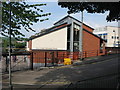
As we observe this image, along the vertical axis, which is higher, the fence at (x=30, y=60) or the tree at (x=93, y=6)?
the tree at (x=93, y=6)

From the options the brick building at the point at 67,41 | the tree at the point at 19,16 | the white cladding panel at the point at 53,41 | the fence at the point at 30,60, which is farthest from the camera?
the white cladding panel at the point at 53,41

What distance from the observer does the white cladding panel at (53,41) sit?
23234 mm

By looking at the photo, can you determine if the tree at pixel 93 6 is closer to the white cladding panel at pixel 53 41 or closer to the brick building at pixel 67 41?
the brick building at pixel 67 41

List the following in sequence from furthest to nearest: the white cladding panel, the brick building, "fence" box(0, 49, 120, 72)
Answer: the white cladding panel → the brick building → "fence" box(0, 49, 120, 72)

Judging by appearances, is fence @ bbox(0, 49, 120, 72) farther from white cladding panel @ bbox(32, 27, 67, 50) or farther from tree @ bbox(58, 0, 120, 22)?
tree @ bbox(58, 0, 120, 22)

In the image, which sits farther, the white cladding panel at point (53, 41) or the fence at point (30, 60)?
the white cladding panel at point (53, 41)

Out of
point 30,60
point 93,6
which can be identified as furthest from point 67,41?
point 93,6

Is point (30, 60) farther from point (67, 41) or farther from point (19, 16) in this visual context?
point (67, 41)

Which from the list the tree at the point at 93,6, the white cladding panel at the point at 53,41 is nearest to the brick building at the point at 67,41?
the white cladding panel at the point at 53,41

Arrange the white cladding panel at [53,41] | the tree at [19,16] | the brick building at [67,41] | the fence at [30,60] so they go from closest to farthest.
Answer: the tree at [19,16]
the fence at [30,60]
the brick building at [67,41]
the white cladding panel at [53,41]

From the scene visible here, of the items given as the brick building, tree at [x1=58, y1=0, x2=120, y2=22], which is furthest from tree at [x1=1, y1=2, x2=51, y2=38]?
the brick building

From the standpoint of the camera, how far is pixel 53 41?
24.4 metres

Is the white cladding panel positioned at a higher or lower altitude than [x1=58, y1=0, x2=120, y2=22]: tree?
lower

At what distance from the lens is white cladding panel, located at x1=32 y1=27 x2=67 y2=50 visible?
2323 centimetres
